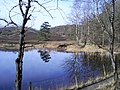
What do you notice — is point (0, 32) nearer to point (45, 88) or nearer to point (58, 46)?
point (45, 88)

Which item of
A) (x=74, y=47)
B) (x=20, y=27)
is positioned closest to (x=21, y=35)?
(x=20, y=27)

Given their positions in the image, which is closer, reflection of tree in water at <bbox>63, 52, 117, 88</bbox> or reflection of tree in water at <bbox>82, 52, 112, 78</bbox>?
reflection of tree in water at <bbox>63, 52, 117, 88</bbox>

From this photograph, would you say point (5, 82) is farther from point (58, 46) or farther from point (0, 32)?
point (58, 46)

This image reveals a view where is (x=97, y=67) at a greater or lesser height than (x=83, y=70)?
lesser

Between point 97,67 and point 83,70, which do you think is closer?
point 83,70

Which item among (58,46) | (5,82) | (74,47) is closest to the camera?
(5,82)

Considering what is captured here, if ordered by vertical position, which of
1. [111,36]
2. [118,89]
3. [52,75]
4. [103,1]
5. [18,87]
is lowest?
[52,75]

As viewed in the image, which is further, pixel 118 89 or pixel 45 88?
pixel 45 88

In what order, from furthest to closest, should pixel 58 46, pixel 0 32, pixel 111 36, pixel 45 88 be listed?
pixel 58 46, pixel 45 88, pixel 111 36, pixel 0 32

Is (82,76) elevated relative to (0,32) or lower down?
lower down

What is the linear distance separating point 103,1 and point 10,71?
1640 cm

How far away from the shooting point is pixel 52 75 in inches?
1048

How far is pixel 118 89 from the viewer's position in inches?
532

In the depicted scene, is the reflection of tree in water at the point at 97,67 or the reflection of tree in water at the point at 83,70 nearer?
the reflection of tree in water at the point at 83,70
